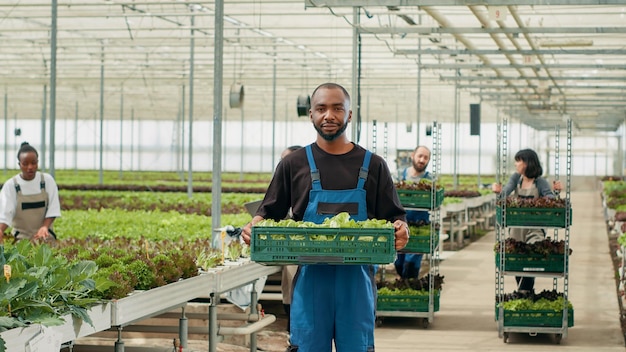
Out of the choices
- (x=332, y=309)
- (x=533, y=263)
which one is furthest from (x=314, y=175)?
(x=533, y=263)

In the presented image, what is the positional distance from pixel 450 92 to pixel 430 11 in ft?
88.4

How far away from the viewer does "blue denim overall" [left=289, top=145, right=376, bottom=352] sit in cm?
357

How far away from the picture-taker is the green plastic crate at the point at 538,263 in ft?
27.2

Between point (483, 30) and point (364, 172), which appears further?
point (483, 30)

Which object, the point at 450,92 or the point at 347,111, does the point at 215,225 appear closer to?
the point at 347,111

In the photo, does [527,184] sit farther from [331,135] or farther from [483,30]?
[331,135]

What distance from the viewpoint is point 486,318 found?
9461 mm

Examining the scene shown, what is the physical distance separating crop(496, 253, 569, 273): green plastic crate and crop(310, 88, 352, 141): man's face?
16.4ft

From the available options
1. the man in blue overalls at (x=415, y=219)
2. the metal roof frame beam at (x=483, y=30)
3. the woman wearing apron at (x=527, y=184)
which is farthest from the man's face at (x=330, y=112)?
the metal roof frame beam at (x=483, y=30)

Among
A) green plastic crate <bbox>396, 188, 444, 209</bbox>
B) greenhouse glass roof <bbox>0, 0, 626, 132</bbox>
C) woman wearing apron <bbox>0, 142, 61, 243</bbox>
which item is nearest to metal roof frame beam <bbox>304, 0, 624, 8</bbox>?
greenhouse glass roof <bbox>0, 0, 626, 132</bbox>

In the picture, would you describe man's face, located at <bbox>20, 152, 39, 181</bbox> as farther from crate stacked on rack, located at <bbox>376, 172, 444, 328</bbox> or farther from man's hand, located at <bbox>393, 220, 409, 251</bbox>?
man's hand, located at <bbox>393, 220, 409, 251</bbox>

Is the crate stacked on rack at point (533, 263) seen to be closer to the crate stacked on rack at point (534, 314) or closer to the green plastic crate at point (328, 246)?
the crate stacked on rack at point (534, 314)

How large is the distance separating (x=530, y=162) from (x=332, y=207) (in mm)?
5367

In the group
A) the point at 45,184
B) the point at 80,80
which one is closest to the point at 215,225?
the point at 45,184
